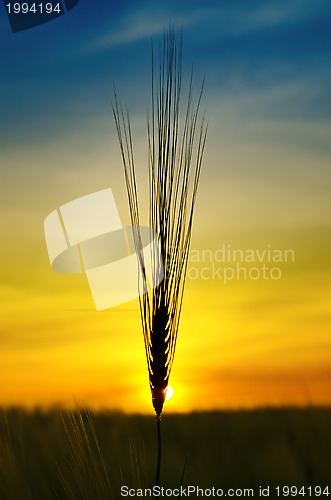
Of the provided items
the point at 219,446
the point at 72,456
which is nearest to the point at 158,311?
the point at 72,456

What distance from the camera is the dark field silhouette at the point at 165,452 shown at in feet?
5.58

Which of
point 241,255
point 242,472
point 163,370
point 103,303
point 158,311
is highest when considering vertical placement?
point 241,255

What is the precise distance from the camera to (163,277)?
1.47m

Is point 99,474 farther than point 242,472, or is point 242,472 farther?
point 242,472

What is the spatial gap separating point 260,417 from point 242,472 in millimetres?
292

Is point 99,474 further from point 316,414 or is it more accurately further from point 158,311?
point 316,414

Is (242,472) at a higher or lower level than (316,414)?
lower

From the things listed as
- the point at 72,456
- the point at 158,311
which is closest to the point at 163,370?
the point at 158,311

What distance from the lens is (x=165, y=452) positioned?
1954mm

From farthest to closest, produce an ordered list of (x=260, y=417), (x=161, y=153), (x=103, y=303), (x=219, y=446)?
(x=260, y=417)
(x=219, y=446)
(x=103, y=303)
(x=161, y=153)

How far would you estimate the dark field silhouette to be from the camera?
1.70 m

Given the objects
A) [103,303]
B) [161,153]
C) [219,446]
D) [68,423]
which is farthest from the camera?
[219,446]

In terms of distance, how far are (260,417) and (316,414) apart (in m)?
0.23

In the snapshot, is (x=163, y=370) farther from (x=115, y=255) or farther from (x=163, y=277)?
(x=115, y=255)
